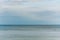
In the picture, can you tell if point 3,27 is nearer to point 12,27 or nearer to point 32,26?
point 12,27

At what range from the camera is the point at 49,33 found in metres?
1.25

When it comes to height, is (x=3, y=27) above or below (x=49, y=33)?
above

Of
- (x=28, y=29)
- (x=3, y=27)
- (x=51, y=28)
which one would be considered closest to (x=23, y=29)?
(x=28, y=29)

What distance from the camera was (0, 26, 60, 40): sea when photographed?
121 centimetres

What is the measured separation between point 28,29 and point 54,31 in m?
0.39

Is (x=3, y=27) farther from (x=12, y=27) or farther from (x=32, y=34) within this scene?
(x=32, y=34)

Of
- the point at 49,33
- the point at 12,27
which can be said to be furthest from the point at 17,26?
the point at 49,33

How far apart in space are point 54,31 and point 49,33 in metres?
0.08

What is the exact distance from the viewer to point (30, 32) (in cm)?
124

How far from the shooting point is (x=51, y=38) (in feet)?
4.04

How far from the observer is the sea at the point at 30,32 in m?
1.21

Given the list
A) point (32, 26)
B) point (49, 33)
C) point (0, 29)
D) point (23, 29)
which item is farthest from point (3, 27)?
point (49, 33)

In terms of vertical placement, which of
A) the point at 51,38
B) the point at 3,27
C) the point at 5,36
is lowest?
the point at 51,38

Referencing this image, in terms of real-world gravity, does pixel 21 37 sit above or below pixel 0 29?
below
